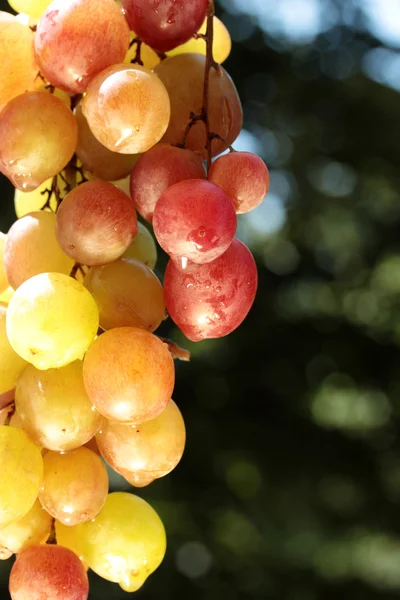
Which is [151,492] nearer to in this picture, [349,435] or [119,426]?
[349,435]

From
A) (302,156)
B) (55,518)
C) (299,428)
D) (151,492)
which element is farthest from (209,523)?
(55,518)

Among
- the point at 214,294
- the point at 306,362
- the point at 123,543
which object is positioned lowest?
the point at 306,362

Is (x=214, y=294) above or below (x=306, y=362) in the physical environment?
above

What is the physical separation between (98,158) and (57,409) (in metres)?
0.11

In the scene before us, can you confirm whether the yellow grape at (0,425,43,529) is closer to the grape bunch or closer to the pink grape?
the grape bunch

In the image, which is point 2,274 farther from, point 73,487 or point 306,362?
point 306,362

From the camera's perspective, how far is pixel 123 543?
30cm

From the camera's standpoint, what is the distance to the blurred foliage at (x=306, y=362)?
4.09 feet

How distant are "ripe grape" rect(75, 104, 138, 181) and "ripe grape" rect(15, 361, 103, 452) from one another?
0.30 ft

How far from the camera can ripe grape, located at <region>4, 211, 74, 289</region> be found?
298 mm

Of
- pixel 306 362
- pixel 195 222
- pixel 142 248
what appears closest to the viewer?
pixel 195 222

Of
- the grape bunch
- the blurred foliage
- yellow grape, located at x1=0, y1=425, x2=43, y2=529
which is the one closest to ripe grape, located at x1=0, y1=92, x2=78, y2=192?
the grape bunch

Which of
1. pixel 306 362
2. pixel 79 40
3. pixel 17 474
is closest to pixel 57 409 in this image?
pixel 17 474

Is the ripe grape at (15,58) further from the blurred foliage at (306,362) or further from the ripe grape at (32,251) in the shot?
the blurred foliage at (306,362)
